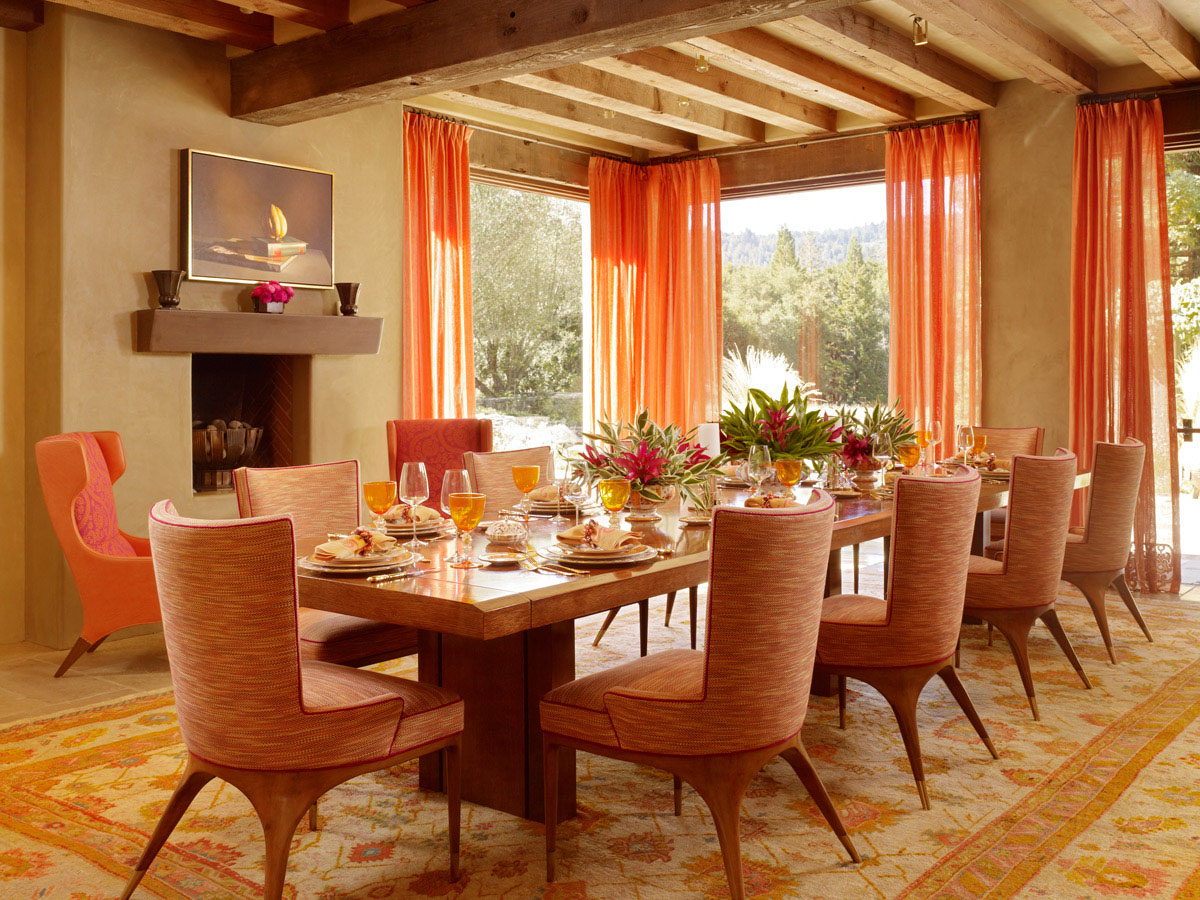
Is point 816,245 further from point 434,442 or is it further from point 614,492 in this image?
point 614,492

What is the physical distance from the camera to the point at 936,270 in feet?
20.9

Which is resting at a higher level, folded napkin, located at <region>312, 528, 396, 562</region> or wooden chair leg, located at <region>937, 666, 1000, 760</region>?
folded napkin, located at <region>312, 528, 396, 562</region>

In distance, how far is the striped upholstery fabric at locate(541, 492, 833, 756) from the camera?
2145mm

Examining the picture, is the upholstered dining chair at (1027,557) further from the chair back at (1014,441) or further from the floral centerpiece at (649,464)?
the chair back at (1014,441)

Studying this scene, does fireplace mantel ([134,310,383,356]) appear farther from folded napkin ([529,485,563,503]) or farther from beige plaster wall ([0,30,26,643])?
folded napkin ([529,485,563,503])

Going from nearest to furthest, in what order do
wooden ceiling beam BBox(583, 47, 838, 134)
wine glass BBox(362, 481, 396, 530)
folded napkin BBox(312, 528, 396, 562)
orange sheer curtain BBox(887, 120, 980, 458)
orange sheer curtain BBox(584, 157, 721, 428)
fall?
folded napkin BBox(312, 528, 396, 562)
wine glass BBox(362, 481, 396, 530)
wooden ceiling beam BBox(583, 47, 838, 134)
orange sheer curtain BBox(887, 120, 980, 458)
orange sheer curtain BBox(584, 157, 721, 428)

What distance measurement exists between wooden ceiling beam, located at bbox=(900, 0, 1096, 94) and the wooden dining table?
2.33m

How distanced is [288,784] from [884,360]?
18.3 ft

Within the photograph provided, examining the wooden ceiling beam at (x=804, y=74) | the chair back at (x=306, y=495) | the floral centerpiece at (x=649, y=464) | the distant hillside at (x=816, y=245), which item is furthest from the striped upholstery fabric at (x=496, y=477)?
the distant hillside at (x=816, y=245)

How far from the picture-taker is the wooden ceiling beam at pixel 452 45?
3.45 metres

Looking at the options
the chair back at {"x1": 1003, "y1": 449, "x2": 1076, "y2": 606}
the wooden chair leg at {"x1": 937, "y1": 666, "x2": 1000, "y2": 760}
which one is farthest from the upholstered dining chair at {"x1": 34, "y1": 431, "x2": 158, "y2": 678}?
the chair back at {"x1": 1003, "y1": 449, "x2": 1076, "y2": 606}

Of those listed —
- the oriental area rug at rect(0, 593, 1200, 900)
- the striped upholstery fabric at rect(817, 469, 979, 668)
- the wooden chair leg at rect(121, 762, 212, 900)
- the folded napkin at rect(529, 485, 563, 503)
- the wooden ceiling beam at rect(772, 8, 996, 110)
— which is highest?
the wooden ceiling beam at rect(772, 8, 996, 110)

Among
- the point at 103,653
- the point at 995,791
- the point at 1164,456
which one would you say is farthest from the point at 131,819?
the point at 1164,456

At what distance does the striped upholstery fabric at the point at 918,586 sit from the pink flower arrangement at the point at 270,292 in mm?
3079
